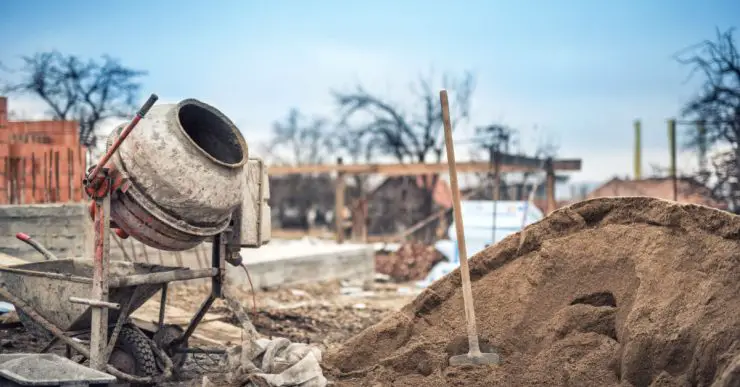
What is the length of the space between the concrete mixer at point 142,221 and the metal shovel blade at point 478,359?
1989 millimetres

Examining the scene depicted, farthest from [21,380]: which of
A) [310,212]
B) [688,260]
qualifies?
[310,212]

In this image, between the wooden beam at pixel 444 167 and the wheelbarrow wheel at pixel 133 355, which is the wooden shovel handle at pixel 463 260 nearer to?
the wheelbarrow wheel at pixel 133 355

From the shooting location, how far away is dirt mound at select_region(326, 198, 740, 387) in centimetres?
448

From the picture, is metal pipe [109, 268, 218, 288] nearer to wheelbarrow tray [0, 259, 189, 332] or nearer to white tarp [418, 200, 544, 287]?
wheelbarrow tray [0, 259, 189, 332]

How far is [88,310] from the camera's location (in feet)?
17.3

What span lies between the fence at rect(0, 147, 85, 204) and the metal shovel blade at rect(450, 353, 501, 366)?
6681mm

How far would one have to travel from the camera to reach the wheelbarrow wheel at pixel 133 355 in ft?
18.5

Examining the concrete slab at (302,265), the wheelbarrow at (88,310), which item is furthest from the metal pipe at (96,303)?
the concrete slab at (302,265)

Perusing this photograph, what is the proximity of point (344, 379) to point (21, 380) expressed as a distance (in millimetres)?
2100

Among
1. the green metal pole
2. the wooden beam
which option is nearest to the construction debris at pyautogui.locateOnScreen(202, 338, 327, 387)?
the wooden beam

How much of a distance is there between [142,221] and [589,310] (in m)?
3.11

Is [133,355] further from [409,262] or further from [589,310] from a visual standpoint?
[409,262]

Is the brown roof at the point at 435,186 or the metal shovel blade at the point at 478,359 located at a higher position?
the brown roof at the point at 435,186

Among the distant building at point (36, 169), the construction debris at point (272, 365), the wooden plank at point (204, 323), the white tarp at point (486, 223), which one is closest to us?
the construction debris at point (272, 365)
